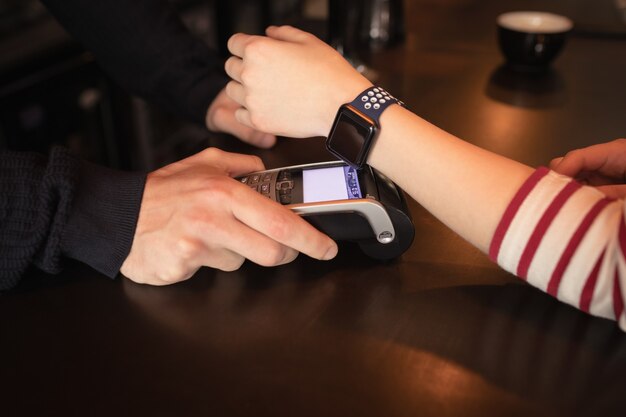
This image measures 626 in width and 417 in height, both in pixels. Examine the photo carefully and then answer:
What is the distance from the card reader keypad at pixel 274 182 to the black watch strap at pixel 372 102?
0.33 ft

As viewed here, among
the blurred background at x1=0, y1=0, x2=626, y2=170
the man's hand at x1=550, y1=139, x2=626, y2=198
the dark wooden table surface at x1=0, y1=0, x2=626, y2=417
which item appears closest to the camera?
the dark wooden table surface at x1=0, y1=0, x2=626, y2=417

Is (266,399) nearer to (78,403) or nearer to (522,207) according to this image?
(78,403)

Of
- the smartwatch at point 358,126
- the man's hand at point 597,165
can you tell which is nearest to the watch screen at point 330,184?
the smartwatch at point 358,126

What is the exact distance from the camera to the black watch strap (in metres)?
0.62

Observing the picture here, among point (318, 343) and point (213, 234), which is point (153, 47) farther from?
point (318, 343)

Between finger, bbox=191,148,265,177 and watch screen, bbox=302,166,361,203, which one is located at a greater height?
watch screen, bbox=302,166,361,203

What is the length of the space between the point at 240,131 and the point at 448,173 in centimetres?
38

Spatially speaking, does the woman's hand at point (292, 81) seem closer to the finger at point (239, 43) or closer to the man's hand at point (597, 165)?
the finger at point (239, 43)

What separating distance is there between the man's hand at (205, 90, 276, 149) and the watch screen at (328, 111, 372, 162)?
23cm

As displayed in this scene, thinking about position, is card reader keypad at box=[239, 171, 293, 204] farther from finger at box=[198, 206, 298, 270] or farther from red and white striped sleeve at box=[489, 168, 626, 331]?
red and white striped sleeve at box=[489, 168, 626, 331]

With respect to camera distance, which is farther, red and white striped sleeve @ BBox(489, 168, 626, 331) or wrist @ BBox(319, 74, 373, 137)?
wrist @ BBox(319, 74, 373, 137)

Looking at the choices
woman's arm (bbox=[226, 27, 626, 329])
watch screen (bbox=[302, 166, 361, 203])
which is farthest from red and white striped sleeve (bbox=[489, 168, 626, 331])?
watch screen (bbox=[302, 166, 361, 203])

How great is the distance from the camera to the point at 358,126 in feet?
2.03

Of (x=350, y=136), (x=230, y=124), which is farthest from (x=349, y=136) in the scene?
(x=230, y=124)
